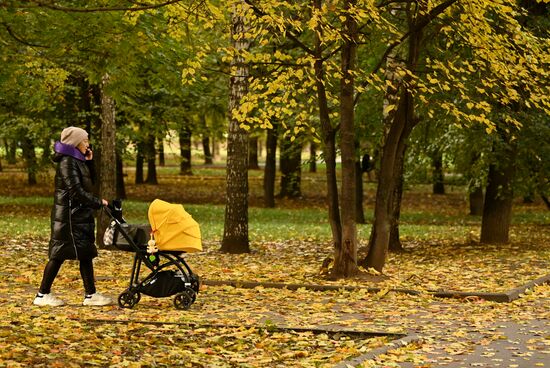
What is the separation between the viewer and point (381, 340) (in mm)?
9352

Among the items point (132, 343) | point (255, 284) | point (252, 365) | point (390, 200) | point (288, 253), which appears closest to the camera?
point (252, 365)

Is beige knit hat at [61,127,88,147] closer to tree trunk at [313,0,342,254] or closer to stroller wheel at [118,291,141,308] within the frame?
stroller wheel at [118,291,141,308]

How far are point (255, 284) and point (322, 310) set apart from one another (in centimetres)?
223

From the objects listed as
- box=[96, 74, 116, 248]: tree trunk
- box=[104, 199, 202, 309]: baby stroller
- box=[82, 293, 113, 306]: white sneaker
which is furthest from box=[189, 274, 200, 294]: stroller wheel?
box=[96, 74, 116, 248]: tree trunk

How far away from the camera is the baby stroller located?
427 inches

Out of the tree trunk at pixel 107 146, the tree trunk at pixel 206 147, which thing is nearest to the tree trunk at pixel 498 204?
the tree trunk at pixel 107 146

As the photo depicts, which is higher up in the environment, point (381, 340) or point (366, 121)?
point (366, 121)

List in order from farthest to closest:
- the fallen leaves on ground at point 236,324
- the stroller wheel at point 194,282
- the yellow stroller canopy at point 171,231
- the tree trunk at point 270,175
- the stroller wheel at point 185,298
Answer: the tree trunk at point 270,175
the stroller wheel at point 194,282
the stroller wheel at point 185,298
the yellow stroller canopy at point 171,231
the fallen leaves on ground at point 236,324

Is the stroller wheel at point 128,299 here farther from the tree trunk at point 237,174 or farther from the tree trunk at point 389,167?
the tree trunk at point 237,174

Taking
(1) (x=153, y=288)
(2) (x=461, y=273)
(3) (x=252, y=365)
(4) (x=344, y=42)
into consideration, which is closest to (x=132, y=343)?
(3) (x=252, y=365)

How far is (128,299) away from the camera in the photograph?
1131 cm

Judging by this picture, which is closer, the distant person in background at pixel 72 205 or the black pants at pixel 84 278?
the distant person in background at pixel 72 205

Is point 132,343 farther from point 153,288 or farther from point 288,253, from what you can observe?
point 288,253

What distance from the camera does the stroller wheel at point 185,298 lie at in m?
11.2
